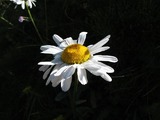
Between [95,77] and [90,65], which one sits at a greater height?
[90,65]

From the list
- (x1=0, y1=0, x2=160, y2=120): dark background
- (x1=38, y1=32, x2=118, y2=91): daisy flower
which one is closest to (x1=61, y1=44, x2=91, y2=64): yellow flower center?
(x1=38, y1=32, x2=118, y2=91): daisy flower

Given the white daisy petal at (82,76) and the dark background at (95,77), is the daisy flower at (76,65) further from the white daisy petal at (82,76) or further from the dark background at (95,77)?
the dark background at (95,77)

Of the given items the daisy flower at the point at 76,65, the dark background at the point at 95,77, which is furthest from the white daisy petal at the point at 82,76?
the dark background at the point at 95,77

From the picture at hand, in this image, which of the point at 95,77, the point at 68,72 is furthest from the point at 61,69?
the point at 95,77

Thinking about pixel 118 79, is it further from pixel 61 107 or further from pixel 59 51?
pixel 59 51

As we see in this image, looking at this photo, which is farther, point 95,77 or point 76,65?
point 95,77

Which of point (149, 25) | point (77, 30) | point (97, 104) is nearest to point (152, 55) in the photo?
point (149, 25)

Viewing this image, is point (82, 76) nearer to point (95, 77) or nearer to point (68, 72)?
point (68, 72)
